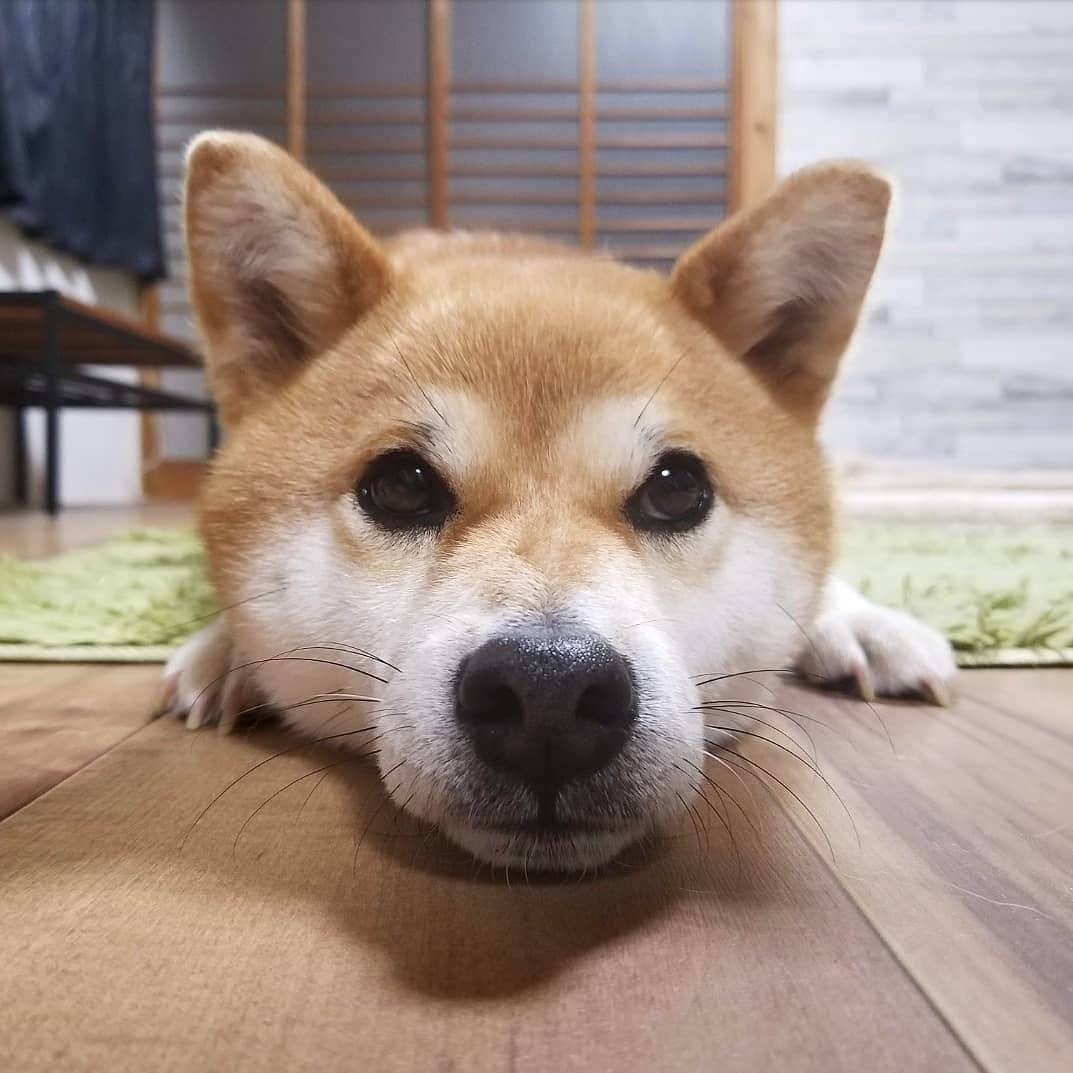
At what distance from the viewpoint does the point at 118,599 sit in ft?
6.27

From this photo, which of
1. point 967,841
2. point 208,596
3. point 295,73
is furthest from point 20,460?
point 967,841

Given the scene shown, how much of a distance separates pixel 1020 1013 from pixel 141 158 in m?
A: 6.07

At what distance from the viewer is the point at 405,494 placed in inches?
41.2

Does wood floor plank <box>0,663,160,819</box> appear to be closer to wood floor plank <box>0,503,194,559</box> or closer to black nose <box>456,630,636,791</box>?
black nose <box>456,630,636,791</box>

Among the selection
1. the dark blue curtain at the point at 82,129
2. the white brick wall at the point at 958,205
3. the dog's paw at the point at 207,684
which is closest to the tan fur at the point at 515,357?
the dog's paw at the point at 207,684

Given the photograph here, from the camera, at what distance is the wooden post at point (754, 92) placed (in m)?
5.35

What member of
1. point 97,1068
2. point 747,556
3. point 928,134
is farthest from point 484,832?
point 928,134

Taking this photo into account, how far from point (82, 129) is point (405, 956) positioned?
5.46m

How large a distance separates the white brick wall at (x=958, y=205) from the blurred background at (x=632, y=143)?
1cm

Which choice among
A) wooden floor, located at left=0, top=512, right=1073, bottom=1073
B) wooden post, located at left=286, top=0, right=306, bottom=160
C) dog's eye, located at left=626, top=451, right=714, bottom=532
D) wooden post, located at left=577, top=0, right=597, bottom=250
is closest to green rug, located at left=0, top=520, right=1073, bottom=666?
wooden floor, located at left=0, top=512, right=1073, bottom=1073

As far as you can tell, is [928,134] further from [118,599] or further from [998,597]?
[118,599]

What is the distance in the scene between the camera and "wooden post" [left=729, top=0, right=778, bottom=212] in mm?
5352

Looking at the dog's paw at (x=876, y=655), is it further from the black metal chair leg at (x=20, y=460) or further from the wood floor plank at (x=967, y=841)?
the black metal chair leg at (x=20, y=460)

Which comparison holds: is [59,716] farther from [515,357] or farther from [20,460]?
[20,460]
